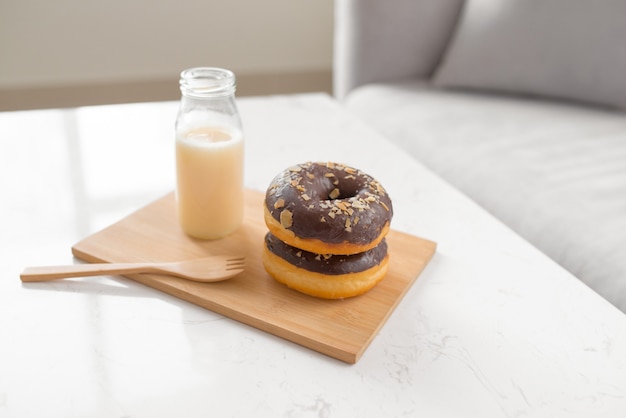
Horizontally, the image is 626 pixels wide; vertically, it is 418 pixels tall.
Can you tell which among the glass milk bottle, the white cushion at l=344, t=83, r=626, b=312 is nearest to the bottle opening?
the glass milk bottle

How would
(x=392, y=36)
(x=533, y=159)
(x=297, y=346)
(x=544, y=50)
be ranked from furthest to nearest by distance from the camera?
(x=392, y=36), (x=544, y=50), (x=533, y=159), (x=297, y=346)

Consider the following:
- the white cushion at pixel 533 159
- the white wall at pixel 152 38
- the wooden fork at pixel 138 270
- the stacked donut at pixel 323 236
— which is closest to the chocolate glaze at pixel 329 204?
the stacked donut at pixel 323 236

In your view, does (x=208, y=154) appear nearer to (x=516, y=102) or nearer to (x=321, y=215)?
(x=321, y=215)

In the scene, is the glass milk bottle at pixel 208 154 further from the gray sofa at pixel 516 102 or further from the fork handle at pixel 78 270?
the gray sofa at pixel 516 102

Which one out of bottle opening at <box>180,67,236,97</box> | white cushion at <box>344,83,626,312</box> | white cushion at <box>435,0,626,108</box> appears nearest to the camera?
bottle opening at <box>180,67,236,97</box>

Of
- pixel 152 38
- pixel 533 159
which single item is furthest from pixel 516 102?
pixel 152 38

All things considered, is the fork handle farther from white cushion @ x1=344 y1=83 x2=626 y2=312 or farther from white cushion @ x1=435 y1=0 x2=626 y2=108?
white cushion @ x1=435 y1=0 x2=626 y2=108
